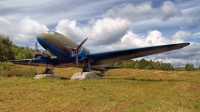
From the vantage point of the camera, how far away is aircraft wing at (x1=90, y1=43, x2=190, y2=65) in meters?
19.1

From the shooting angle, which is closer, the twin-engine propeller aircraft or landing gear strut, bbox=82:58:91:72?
the twin-engine propeller aircraft

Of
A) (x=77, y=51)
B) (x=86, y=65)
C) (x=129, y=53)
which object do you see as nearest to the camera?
(x=77, y=51)

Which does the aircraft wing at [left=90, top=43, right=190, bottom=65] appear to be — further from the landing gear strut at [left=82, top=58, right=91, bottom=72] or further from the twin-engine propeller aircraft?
the landing gear strut at [left=82, top=58, right=91, bottom=72]

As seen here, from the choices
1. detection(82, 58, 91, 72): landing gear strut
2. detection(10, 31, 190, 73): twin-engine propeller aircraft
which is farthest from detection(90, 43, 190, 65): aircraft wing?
detection(82, 58, 91, 72): landing gear strut

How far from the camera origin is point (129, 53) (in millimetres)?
22156

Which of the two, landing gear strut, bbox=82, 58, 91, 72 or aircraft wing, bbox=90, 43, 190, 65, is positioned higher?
aircraft wing, bbox=90, 43, 190, 65

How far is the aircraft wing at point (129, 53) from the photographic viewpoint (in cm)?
1915

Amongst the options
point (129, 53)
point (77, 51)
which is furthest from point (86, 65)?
point (129, 53)

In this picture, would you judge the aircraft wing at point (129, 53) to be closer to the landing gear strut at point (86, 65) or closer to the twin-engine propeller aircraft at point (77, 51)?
the twin-engine propeller aircraft at point (77, 51)

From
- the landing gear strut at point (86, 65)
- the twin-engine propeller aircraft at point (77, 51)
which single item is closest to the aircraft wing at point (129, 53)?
the twin-engine propeller aircraft at point (77, 51)

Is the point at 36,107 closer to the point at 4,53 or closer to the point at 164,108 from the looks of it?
the point at 164,108

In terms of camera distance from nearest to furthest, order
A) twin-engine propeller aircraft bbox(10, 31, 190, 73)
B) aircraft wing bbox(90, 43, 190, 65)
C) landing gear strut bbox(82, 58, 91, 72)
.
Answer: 1. aircraft wing bbox(90, 43, 190, 65)
2. twin-engine propeller aircraft bbox(10, 31, 190, 73)
3. landing gear strut bbox(82, 58, 91, 72)

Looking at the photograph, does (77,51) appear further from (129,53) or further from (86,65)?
(129,53)

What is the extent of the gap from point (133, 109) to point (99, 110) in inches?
63.8
